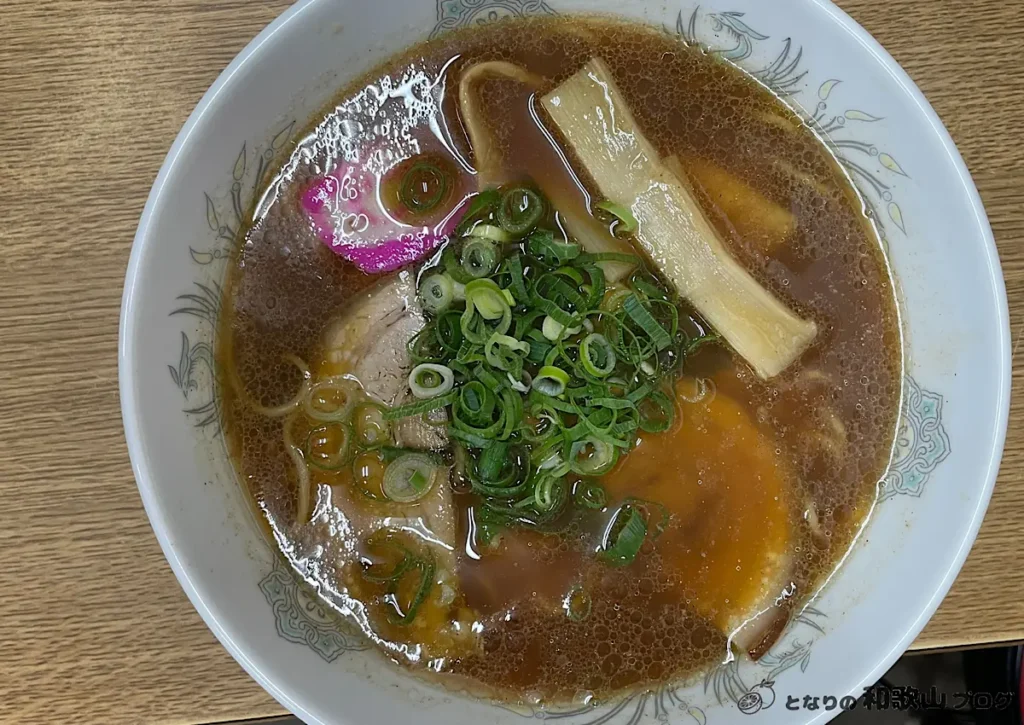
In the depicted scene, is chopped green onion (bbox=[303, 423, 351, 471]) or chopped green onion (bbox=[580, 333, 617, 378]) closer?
chopped green onion (bbox=[580, 333, 617, 378])

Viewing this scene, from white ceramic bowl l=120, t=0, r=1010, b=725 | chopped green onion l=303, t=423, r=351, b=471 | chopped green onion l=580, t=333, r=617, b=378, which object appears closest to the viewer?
white ceramic bowl l=120, t=0, r=1010, b=725

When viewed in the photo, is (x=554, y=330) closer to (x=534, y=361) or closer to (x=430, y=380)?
(x=534, y=361)

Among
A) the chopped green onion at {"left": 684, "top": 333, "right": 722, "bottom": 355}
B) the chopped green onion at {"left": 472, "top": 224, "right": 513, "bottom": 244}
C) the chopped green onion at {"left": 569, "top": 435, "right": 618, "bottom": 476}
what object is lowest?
the chopped green onion at {"left": 569, "top": 435, "right": 618, "bottom": 476}

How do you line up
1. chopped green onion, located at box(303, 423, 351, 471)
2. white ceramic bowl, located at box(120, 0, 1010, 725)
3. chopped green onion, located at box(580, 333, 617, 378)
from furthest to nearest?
chopped green onion, located at box(303, 423, 351, 471)
chopped green onion, located at box(580, 333, 617, 378)
white ceramic bowl, located at box(120, 0, 1010, 725)

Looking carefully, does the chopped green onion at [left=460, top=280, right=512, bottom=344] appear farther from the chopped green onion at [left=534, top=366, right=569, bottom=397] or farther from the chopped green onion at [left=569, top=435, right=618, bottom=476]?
→ the chopped green onion at [left=569, top=435, right=618, bottom=476]

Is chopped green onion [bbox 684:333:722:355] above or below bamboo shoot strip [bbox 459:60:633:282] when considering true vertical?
below

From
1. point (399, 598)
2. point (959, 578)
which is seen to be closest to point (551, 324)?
point (399, 598)

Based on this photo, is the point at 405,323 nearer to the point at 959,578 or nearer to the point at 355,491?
the point at 355,491

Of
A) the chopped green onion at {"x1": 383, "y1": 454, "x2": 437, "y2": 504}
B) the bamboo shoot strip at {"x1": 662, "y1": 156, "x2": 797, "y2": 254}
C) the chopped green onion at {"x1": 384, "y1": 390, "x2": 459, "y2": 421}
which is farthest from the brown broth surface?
the chopped green onion at {"x1": 384, "y1": 390, "x2": 459, "y2": 421}
